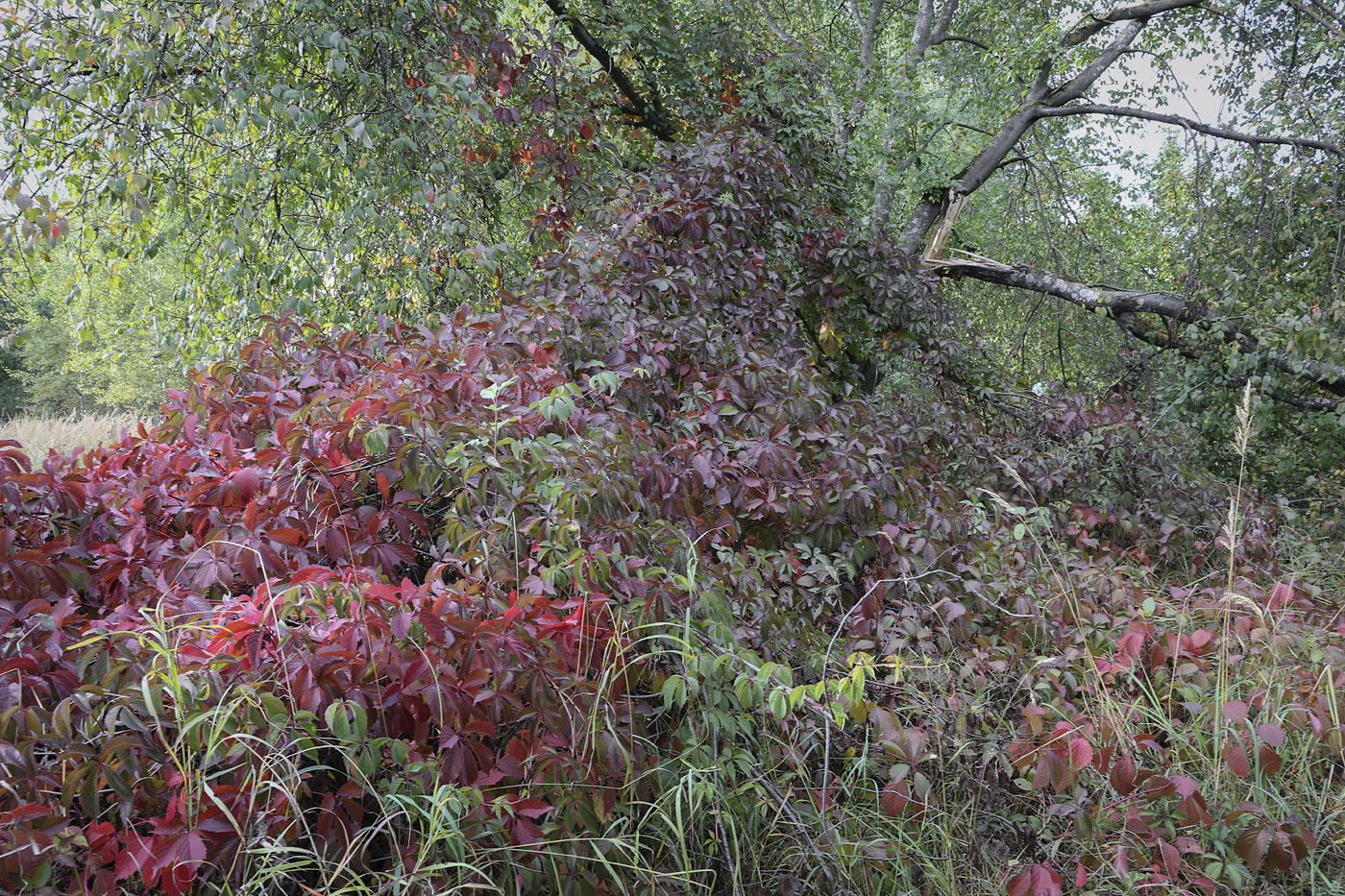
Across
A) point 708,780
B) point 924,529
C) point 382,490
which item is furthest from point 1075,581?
point 382,490

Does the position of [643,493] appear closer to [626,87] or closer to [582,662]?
[582,662]

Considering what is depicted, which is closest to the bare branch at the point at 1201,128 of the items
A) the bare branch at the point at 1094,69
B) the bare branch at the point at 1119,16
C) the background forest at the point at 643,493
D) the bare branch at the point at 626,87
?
the background forest at the point at 643,493

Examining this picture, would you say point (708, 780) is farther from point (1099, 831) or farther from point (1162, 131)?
point (1162, 131)

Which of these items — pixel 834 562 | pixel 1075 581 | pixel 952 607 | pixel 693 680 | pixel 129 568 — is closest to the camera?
pixel 693 680

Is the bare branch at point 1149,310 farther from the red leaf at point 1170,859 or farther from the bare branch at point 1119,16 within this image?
the red leaf at point 1170,859

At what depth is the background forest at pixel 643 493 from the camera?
1.32 meters

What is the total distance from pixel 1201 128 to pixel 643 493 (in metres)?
5.38

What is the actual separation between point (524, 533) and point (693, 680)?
522 millimetres

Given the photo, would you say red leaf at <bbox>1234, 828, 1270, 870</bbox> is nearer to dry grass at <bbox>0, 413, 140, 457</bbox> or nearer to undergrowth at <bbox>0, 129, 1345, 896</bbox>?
undergrowth at <bbox>0, 129, 1345, 896</bbox>

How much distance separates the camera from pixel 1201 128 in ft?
17.9

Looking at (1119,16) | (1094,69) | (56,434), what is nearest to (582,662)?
(1119,16)

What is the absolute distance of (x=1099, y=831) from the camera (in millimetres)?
1775

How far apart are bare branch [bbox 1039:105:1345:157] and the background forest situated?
4 cm

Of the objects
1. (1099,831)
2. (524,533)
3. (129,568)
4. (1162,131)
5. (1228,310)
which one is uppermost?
(1162,131)
